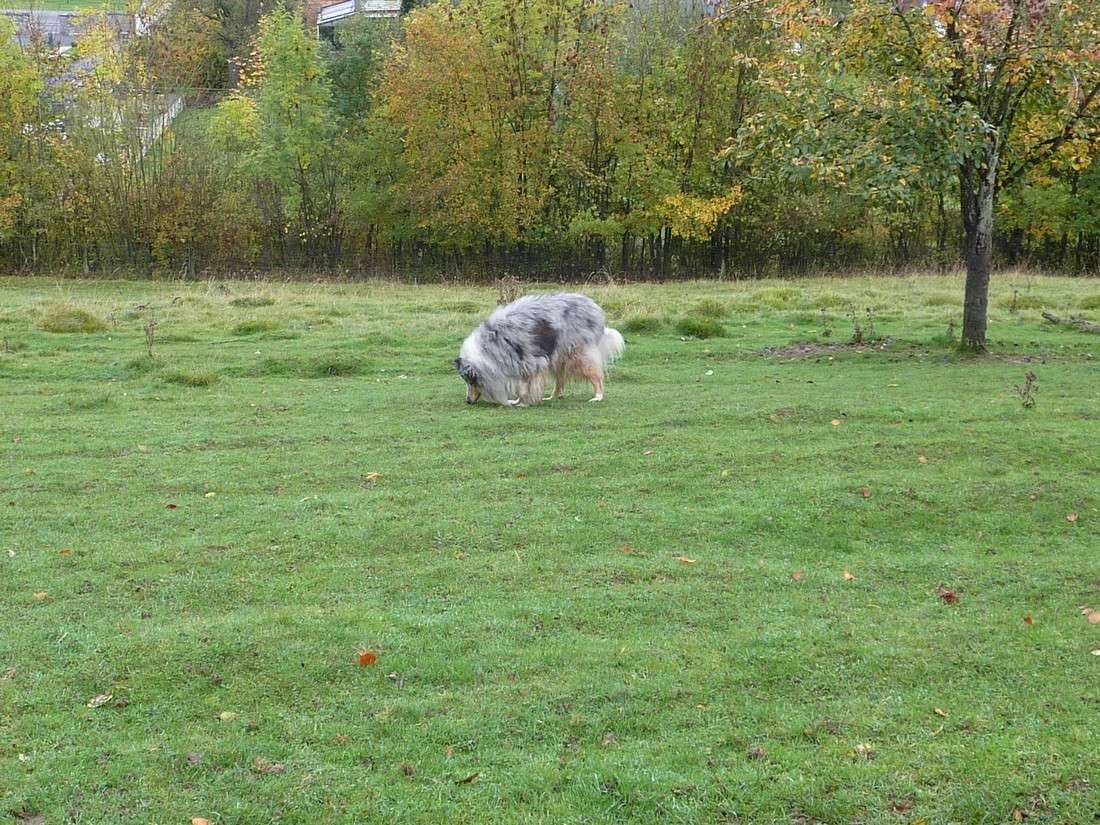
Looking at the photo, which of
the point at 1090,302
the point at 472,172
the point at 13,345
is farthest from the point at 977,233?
the point at 472,172

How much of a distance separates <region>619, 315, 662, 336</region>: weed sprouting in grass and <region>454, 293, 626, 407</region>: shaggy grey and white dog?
18.6 feet

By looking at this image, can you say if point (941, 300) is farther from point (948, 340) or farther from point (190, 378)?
point (190, 378)

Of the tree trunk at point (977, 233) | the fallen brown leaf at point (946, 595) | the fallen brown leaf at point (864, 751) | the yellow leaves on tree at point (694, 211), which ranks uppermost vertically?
the yellow leaves on tree at point (694, 211)

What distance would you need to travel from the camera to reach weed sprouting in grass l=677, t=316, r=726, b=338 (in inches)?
761

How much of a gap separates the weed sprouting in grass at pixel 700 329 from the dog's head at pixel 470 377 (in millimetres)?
6963

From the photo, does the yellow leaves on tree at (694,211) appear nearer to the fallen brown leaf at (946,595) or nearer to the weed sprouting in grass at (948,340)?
the weed sprouting in grass at (948,340)

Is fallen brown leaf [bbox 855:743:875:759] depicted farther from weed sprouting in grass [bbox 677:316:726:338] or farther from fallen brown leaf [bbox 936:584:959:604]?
weed sprouting in grass [bbox 677:316:726:338]

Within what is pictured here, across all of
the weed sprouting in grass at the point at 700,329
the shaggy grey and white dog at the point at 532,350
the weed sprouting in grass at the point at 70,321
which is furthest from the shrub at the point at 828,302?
the weed sprouting in grass at the point at 70,321

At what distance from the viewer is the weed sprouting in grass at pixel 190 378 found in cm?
1506

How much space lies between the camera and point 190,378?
49.6 feet

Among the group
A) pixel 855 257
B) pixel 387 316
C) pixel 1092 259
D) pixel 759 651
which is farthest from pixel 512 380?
pixel 1092 259

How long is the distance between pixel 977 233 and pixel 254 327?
13880 millimetres

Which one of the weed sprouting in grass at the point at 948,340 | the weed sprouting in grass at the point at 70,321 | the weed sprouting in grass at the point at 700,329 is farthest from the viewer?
the weed sprouting in grass at the point at 70,321

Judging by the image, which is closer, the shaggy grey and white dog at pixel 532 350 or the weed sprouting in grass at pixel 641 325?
the shaggy grey and white dog at pixel 532 350
